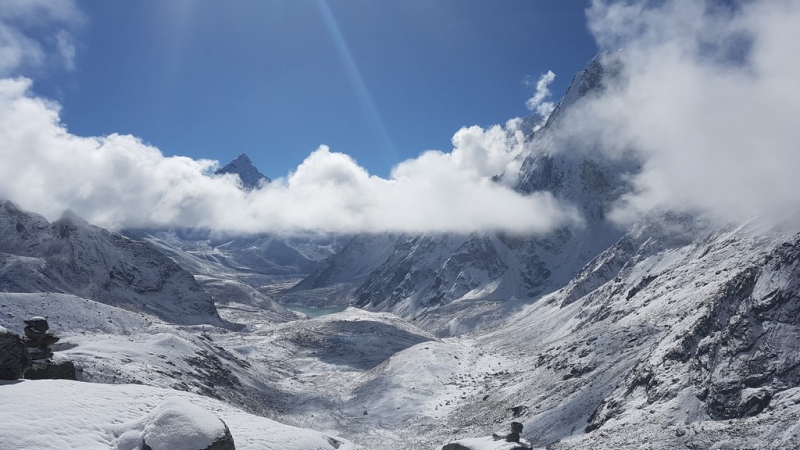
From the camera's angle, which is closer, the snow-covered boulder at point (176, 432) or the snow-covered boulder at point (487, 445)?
the snow-covered boulder at point (176, 432)

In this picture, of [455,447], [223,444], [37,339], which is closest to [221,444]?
[223,444]

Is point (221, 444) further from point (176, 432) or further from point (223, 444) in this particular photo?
point (176, 432)

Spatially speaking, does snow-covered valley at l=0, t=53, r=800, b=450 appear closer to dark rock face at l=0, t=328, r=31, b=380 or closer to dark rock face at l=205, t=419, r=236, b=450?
dark rock face at l=0, t=328, r=31, b=380

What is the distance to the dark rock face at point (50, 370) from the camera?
27188 millimetres

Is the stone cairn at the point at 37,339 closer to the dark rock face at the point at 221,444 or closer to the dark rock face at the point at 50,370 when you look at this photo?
the dark rock face at the point at 50,370

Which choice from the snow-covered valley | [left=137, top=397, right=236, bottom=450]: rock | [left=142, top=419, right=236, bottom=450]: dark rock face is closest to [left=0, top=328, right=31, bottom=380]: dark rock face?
the snow-covered valley

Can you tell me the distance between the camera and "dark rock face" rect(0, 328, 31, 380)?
2447 centimetres


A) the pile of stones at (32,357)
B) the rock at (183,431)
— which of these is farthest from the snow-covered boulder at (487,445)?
the pile of stones at (32,357)

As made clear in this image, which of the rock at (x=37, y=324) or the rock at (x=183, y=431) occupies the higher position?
the rock at (x=37, y=324)

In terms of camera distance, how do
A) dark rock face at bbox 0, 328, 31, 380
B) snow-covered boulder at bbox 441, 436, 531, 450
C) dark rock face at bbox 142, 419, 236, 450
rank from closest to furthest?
dark rock face at bbox 142, 419, 236, 450, dark rock face at bbox 0, 328, 31, 380, snow-covered boulder at bbox 441, 436, 531, 450

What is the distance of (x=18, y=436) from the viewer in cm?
1827

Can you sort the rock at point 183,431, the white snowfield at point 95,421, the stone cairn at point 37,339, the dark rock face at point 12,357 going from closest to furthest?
the white snowfield at point 95,421 → the rock at point 183,431 → the dark rock face at point 12,357 → the stone cairn at point 37,339

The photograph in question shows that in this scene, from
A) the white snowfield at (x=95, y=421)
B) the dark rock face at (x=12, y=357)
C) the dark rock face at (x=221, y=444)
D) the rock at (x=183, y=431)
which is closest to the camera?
the white snowfield at (x=95, y=421)

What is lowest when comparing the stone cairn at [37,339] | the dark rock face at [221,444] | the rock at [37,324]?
the dark rock face at [221,444]
